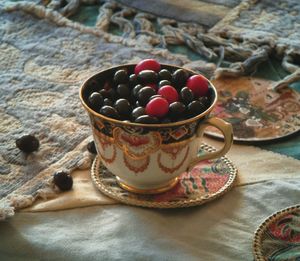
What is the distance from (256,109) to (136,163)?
0.87 ft

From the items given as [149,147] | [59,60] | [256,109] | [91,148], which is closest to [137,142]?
[149,147]

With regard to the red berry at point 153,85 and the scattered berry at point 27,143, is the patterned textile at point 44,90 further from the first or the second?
the red berry at point 153,85

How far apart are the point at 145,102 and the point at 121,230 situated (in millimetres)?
122

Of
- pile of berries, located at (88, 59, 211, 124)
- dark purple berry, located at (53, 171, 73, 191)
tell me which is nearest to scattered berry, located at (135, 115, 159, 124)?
pile of berries, located at (88, 59, 211, 124)

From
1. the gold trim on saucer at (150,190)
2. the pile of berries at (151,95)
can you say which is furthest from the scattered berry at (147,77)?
the gold trim on saucer at (150,190)

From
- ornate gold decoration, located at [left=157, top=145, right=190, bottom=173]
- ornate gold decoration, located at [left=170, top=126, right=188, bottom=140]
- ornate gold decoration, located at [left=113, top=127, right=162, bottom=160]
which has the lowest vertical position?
ornate gold decoration, located at [left=157, top=145, right=190, bottom=173]

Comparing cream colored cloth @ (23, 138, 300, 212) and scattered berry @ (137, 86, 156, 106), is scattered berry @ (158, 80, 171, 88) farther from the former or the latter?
cream colored cloth @ (23, 138, 300, 212)

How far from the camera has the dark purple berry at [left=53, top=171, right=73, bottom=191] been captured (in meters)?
0.57

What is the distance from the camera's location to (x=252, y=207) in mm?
551

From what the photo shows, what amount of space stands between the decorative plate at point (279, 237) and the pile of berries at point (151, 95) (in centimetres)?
13

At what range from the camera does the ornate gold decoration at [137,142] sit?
1.68 feet

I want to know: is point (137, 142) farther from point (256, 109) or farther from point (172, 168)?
point (256, 109)

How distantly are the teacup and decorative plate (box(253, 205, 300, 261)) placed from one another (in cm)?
9

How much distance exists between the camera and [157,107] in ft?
1.66
